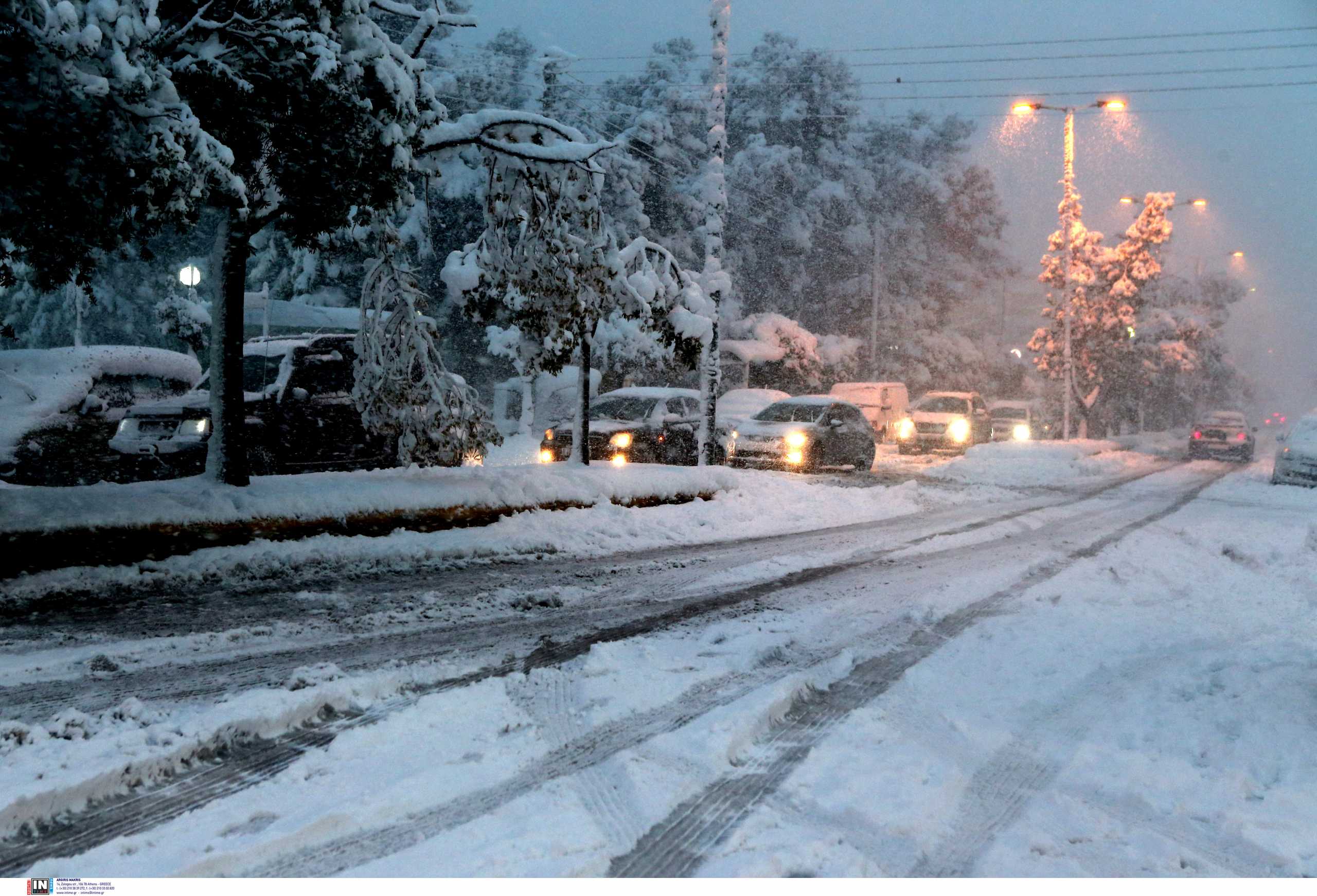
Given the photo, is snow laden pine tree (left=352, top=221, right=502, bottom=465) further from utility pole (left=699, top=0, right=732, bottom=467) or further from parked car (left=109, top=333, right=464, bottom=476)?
utility pole (left=699, top=0, right=732, bottom=467)

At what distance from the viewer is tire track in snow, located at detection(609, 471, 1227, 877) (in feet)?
10.0

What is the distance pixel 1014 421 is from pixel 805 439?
677 inches

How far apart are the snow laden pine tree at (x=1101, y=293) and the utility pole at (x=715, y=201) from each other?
92.0 ft

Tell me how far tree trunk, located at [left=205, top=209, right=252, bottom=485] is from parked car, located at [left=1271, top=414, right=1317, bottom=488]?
22.1 metres

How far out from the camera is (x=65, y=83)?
17.7ft

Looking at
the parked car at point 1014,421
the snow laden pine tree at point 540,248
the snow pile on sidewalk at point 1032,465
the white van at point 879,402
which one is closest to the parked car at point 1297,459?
the snow pile on sidewalk at point 1032,465

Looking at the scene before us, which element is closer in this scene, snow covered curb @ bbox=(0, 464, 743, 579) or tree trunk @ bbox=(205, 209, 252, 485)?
snow covered curb @ bbox=(0, 464, 743, 579)

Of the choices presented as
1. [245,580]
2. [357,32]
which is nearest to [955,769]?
→ [245,580]

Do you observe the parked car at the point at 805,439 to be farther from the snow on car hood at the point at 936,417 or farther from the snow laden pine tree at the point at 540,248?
the snow on car hood at the point at 936,417

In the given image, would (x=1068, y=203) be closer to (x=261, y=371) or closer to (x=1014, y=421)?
(x=1014, y=421)

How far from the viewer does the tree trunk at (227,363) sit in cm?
898

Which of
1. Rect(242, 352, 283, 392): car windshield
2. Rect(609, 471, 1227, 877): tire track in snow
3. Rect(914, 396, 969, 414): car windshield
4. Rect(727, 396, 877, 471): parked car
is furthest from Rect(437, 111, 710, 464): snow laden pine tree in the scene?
Rect(914, 396, 969, 414): car windshield

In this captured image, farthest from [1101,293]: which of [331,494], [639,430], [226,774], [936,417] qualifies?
[226,774]

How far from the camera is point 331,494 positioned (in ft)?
29.5
